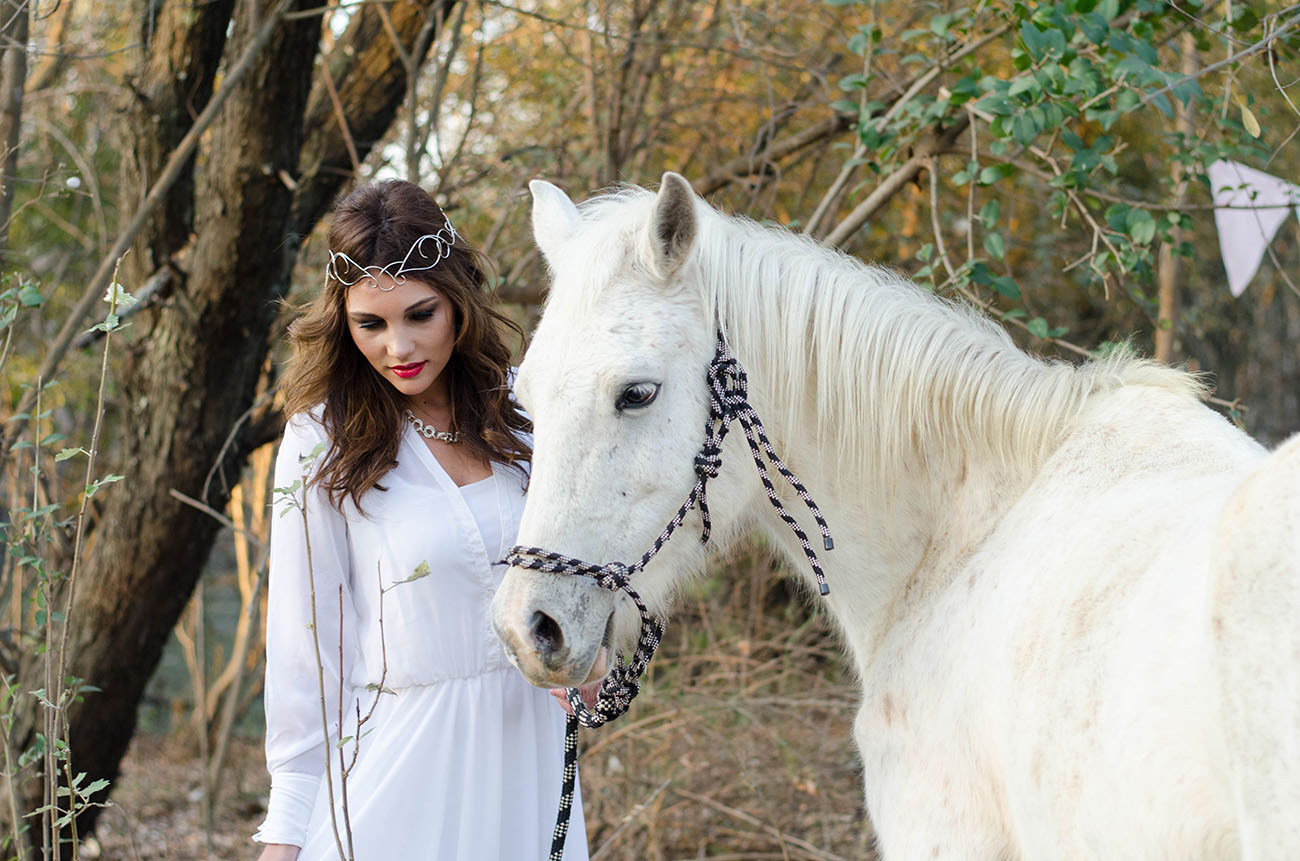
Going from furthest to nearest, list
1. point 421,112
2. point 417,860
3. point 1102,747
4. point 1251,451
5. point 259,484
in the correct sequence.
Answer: point 259,484
point 421,112
point 417,860
point 1251,451
point 1102,747

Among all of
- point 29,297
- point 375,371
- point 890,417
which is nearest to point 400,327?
point 375,371

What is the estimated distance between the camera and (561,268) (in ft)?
6.03

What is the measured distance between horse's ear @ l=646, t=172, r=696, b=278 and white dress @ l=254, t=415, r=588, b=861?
0.67 metres

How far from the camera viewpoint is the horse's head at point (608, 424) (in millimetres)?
1627

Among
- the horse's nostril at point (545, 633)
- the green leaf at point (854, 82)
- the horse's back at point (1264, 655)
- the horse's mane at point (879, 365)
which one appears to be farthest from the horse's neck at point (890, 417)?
the green leaf at point (854, 82)

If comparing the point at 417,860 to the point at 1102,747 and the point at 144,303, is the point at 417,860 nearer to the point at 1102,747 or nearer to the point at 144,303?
the point at 1102,747

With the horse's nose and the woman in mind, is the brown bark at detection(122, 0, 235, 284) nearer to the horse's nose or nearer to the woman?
the woman

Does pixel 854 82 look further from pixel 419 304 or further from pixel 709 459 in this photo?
pixel 709 459

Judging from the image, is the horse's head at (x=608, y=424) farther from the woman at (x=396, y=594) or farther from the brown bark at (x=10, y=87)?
the brown bark at (x=10, y=87)

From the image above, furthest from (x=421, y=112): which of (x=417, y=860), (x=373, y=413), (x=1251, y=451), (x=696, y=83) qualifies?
(x=1251, y=451)

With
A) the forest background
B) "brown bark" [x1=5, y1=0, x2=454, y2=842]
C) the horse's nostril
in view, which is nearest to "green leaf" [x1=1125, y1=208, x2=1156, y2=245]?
the forest background

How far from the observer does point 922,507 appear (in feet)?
5.93

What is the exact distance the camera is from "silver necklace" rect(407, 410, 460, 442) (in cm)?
221

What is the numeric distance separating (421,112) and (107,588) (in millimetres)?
2752
